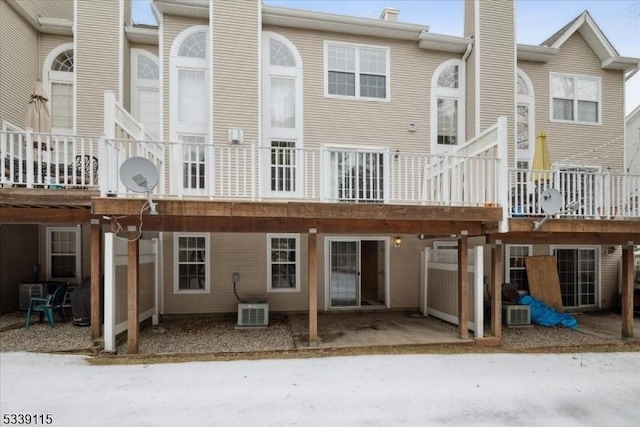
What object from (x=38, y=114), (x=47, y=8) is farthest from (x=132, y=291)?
(x=47, y=8)

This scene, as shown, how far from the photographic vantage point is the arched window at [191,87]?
8766 millimetres

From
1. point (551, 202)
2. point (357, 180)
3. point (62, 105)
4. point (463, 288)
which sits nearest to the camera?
point (357, 180)

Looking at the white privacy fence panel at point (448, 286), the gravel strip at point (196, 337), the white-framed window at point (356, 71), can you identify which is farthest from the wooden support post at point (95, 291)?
the white privacy fence panel at point (448, 286)

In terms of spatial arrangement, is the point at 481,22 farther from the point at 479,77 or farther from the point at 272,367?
the point at 272,367

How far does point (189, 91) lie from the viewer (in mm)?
8922

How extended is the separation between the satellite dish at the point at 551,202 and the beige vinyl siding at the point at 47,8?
1213 cm

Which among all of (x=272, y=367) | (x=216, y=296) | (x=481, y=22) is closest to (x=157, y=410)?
(x=272, y=367)

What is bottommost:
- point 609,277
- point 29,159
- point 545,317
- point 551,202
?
point 545,317

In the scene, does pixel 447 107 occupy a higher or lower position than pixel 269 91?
lower

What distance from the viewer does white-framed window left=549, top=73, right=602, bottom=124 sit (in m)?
10.6

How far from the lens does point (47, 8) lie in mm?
9969

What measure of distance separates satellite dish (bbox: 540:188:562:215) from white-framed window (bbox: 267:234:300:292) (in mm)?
5420

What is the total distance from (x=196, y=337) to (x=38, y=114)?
5.12m

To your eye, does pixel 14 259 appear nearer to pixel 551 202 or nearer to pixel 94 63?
pixel 94 63
